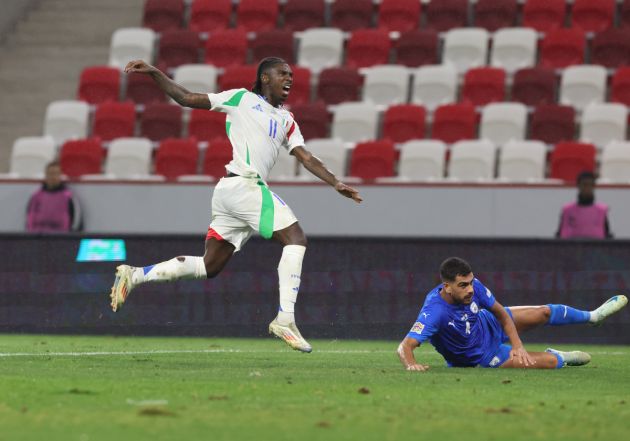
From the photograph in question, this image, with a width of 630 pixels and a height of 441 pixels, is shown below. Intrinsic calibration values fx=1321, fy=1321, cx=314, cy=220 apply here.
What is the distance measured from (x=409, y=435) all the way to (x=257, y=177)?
14.8 feet

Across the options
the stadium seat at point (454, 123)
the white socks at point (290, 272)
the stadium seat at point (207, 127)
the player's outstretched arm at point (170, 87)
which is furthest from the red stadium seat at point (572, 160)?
the player's outstretched arm at point (170, 87)

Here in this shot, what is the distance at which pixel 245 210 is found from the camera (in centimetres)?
982

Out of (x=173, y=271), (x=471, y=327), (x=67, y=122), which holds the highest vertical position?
(x=67, y=122)

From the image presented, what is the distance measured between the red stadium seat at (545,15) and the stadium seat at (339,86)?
291 centimetres

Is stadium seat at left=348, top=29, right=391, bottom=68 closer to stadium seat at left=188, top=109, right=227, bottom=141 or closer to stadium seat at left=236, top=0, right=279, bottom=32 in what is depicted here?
stadium seat at left=236, top=0, right=279, bottom=32

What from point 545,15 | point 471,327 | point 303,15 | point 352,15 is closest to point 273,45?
point 303,15

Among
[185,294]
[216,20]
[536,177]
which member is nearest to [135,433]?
[185,294]

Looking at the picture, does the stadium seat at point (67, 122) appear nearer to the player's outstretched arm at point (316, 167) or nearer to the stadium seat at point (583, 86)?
the stadium seat at point (583, 86)

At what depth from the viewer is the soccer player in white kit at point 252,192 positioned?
9742mm

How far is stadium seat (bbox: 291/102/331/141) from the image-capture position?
741 inches

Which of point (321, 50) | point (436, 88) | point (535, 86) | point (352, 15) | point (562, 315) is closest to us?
point (562, 315)

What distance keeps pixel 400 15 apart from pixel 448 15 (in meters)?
0.80

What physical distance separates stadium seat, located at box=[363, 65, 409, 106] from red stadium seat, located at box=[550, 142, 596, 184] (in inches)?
117

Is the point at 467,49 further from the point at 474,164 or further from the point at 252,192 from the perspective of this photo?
the point at 252,192
